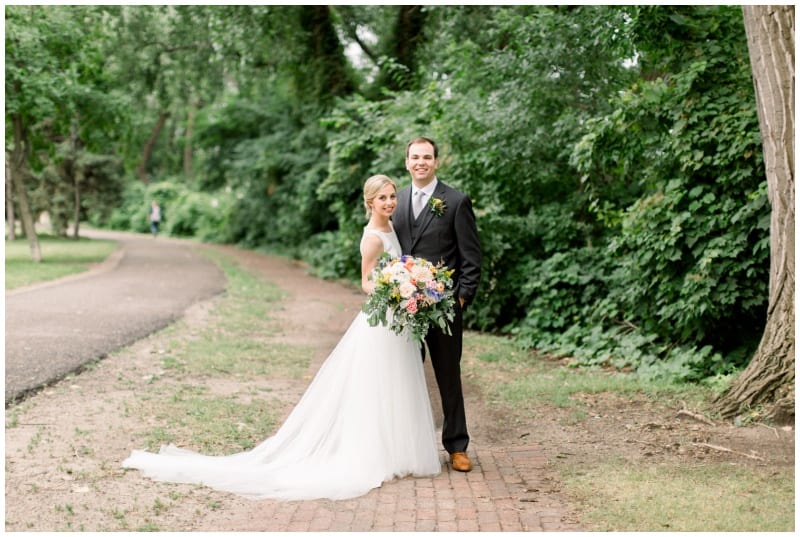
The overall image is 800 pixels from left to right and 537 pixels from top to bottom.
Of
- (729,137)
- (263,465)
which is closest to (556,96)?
(729,137)

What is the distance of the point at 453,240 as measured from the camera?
5.41 meters

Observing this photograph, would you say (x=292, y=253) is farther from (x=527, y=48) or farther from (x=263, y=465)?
(x=263, y=465)

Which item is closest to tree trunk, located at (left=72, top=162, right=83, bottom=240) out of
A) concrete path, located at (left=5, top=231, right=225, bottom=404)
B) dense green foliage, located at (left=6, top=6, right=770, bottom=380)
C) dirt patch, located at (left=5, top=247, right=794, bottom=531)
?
concrete path, located at (left=5, top=231, right=225, bottom=404)

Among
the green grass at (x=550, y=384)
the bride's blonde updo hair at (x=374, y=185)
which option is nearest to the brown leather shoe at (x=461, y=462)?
the bride's blonde updo hair at (x=374, y=185)

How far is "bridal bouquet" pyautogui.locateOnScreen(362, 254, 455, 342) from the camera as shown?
16.4 feet

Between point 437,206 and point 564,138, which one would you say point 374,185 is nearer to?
point 437,206

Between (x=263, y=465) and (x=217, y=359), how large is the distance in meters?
4.37

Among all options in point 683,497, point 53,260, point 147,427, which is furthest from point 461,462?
point 53,260

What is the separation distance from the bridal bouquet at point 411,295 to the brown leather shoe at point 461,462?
0.88 m

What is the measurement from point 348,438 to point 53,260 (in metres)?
21.4

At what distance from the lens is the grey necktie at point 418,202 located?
215 inches

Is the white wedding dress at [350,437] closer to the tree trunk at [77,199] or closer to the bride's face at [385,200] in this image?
the bride's face at [385,200]

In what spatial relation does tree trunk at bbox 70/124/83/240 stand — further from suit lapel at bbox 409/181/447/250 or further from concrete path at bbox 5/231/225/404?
suit lapel at bbox 409/181/447/250

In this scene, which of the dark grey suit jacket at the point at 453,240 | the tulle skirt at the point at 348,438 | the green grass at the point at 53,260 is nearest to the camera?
the tulle skirt at the point at 348,438
